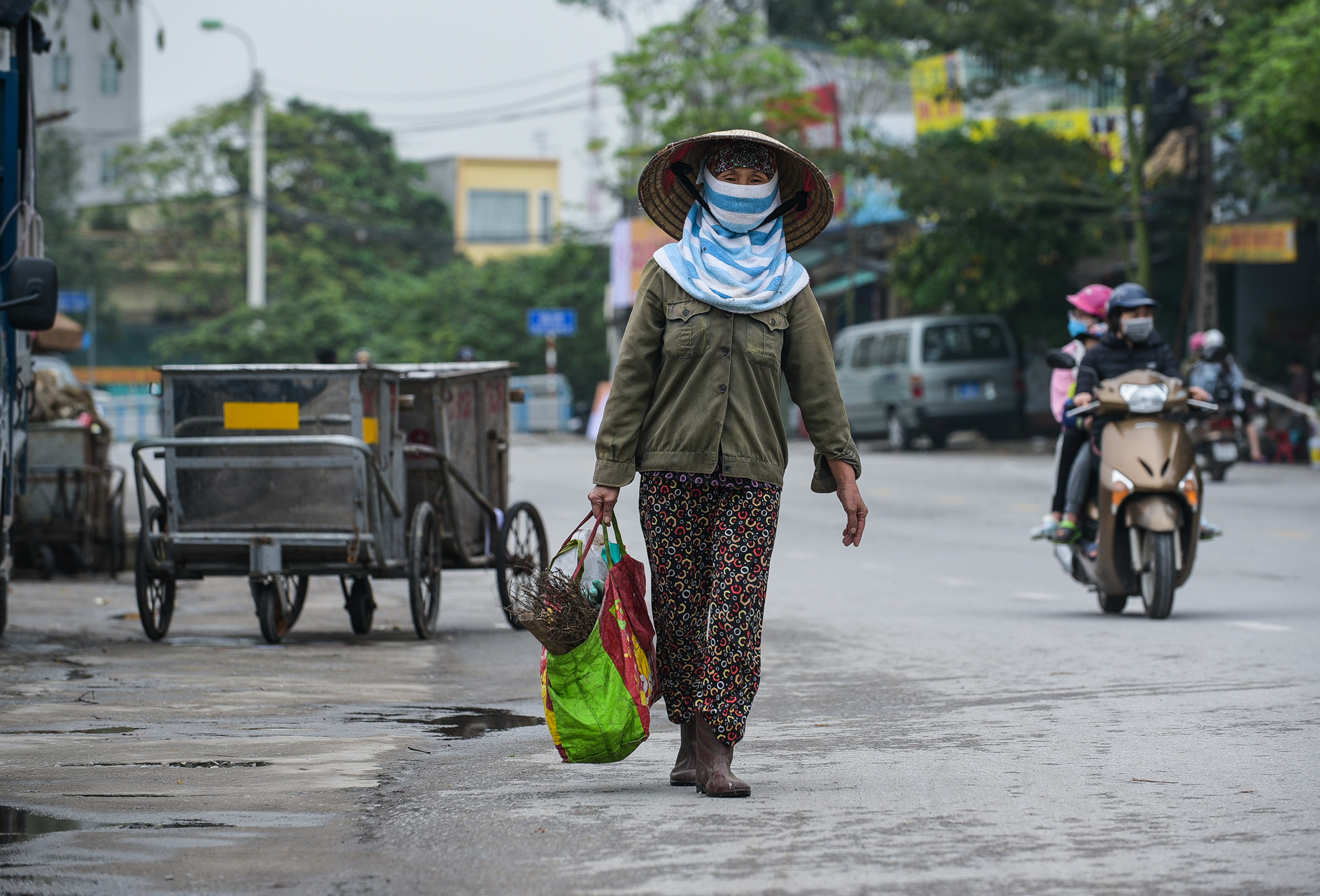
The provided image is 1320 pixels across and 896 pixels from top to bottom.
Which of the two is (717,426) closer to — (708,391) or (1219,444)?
(708,391)

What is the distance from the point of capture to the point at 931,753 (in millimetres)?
5594

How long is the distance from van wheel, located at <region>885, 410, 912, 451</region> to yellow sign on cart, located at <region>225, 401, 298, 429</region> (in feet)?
67.4

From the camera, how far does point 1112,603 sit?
991 cm

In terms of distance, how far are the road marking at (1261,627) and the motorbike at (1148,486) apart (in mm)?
395

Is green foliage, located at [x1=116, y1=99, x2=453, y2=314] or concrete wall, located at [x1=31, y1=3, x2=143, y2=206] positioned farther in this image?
concrete wall, located at [x1=31, y1=3, x2=143, y2=206]

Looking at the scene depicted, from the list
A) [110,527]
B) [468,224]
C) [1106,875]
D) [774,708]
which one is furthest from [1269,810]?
[468,224]

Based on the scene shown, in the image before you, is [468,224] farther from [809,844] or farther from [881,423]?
[809,844]

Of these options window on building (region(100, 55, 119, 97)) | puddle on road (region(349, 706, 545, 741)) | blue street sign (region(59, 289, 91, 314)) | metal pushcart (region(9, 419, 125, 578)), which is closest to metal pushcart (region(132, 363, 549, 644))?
puddle on road (region(349, 706, 545, 741))

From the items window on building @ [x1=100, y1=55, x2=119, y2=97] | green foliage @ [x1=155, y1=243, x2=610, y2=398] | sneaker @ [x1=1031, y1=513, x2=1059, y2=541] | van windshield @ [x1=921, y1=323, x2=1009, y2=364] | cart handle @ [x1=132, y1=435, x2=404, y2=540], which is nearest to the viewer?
cart handle @ [x1=132, y1=435, x2=404, y2=540]

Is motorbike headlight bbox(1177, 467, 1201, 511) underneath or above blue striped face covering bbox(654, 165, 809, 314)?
underneath

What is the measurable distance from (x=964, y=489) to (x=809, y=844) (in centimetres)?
1651

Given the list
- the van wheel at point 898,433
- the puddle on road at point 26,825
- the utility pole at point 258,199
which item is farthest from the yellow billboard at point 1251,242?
the utility pole at point 258,199

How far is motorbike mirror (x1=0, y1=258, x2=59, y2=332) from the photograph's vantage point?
6852mm

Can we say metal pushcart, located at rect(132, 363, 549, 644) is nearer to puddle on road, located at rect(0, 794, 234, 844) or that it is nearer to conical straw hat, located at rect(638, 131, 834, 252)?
conical straw hat, located at rect(638, 131, 834, 252)
